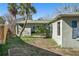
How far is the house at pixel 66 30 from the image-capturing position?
11.3 metres

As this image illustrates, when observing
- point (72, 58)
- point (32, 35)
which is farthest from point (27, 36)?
point (72, 58)

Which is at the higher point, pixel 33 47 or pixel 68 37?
pixel 68 37

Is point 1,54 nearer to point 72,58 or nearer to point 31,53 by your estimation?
point 31,53

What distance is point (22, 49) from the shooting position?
1129 cm

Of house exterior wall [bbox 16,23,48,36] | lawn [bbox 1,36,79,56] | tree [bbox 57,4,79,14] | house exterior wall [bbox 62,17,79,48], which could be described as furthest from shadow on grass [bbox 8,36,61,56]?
tree [bbox 57,4,79,14]

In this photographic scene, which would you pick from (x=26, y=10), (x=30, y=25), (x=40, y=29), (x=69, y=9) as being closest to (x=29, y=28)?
(x=30, y=25)

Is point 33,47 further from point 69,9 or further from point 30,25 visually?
point 69,9

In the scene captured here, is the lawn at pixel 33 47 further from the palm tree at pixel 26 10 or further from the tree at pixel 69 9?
the tree at pixel 69 9

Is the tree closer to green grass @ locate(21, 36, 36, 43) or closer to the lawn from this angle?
the lawn

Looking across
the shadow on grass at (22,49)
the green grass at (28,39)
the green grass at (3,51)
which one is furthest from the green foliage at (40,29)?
the green grass at (3,51)

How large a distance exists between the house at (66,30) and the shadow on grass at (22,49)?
287mm

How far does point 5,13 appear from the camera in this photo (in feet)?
37.0

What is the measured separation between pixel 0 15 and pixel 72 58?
4.75 ft

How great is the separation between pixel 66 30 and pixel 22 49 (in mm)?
834
